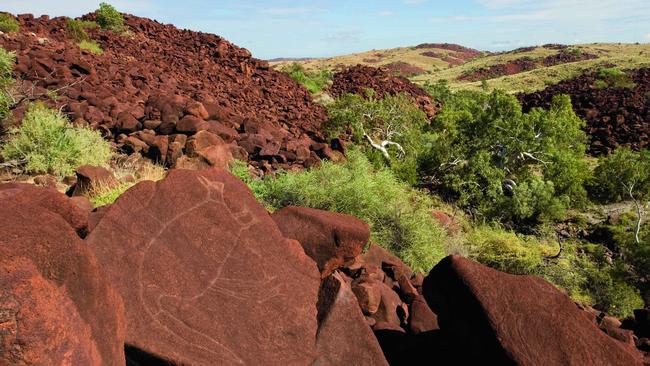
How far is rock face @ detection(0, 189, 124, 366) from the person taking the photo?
215 centimetres

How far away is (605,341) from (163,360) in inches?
116

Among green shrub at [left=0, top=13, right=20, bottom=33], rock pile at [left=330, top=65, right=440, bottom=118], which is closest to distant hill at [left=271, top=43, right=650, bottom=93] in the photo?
rock pile at [left=330, top=65, right=440, bottom=118]

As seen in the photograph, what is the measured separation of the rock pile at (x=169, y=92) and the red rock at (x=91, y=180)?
7.17ft

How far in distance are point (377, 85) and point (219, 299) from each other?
28.4 meters

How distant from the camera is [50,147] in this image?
29.5ft

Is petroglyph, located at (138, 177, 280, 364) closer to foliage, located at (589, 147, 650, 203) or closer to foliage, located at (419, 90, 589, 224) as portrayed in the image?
foliage, located at (419, 90, 589, 224)

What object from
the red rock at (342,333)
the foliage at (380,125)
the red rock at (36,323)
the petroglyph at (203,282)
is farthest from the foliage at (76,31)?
the red rock at (36,323)

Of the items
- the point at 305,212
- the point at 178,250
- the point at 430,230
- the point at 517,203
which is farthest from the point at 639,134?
the point at 178,250

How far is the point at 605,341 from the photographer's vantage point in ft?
9.61

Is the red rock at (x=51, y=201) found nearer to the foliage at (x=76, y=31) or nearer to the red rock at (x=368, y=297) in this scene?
the red rock at (x=368, y=297)

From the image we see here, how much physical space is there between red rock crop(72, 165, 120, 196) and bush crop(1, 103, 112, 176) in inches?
60.8

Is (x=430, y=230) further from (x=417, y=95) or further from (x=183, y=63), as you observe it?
(x=417, y=95)

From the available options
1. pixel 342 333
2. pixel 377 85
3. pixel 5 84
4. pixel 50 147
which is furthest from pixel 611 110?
pixel 5 84

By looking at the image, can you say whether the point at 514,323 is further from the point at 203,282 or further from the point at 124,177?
the point at 124,177
